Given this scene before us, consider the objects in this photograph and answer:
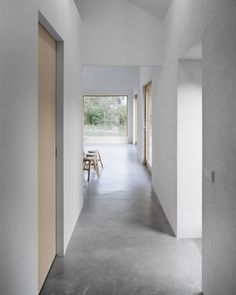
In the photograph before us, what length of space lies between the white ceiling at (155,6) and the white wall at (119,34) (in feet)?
0.32

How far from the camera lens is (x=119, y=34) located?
4.52m

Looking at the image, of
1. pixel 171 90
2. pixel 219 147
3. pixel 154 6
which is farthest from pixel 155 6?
pixel 219 147

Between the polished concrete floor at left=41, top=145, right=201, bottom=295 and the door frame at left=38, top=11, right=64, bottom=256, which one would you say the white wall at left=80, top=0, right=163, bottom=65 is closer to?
the door frame at left=38, top=11, right=64, bottom=256

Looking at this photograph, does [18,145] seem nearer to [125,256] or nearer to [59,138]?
[59,138]

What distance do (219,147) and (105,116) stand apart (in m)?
13.7

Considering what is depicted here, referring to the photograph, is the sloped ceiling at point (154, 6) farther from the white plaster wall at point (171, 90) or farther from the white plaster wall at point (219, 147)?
the white plaster wall at point (219, 147)

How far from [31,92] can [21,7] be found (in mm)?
491

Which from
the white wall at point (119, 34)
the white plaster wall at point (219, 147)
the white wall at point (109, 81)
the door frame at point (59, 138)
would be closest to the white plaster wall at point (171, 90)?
the white wall at point (119, 34)

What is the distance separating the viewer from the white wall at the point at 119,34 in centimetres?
449

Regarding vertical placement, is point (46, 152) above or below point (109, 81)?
below

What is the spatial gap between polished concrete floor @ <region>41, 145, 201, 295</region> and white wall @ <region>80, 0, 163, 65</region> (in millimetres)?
2150

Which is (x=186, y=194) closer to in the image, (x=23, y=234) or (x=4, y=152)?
(x=23, y=234)

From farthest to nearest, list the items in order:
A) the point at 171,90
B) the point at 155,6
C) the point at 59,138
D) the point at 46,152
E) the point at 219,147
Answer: the point at 155,6 → the point at 171,90 → the point at 59,138 → the point at 46,152 → the point at 219,147

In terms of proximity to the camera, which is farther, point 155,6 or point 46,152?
point 155,6
